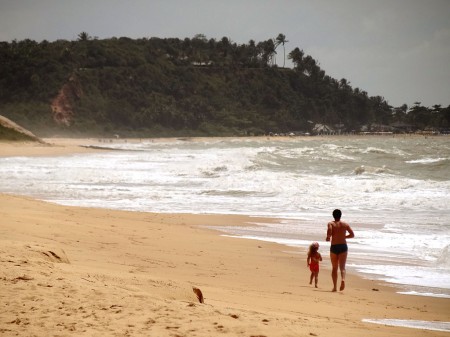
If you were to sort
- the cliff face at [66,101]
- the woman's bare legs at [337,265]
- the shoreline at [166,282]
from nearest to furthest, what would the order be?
1. the shoreline at [166,282]
2. the woman's bare legs at [337,265]
3. the cliff face at [66,101]

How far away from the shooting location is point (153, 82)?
12850 cm

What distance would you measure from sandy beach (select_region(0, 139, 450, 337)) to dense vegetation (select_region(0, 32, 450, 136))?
91627 millimetres

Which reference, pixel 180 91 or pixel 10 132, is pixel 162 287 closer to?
pixel 10 132

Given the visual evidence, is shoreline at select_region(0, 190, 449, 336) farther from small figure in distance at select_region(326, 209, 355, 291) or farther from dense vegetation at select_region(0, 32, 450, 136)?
dense vegetation at select_region(0, 32, 450, 136)

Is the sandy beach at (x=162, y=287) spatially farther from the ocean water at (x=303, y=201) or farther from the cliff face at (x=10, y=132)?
the cliff face at (x=10, y=132)

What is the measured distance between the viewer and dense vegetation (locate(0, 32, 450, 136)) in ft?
366

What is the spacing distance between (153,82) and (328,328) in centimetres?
12507

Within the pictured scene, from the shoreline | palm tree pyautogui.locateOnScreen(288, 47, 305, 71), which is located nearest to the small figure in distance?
the shoreline

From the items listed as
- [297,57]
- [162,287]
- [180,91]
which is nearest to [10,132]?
[162,287]

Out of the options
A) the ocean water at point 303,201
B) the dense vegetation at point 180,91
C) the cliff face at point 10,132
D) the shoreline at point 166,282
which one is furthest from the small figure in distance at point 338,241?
the dense vegetation at point 180,91

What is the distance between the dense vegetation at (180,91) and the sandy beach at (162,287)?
3607 inches

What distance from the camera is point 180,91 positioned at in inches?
5098

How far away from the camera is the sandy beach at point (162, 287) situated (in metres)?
4.98

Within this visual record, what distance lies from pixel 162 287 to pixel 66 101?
109359mm
